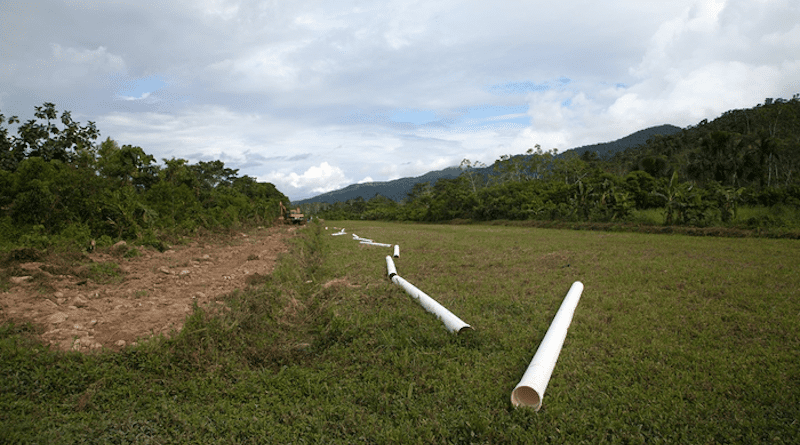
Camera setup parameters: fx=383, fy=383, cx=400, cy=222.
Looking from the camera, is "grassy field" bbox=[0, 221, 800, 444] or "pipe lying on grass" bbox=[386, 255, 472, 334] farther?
"pipe lying on grass" bbox=[386, 255, 472, 334]

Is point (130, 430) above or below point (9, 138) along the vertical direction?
below

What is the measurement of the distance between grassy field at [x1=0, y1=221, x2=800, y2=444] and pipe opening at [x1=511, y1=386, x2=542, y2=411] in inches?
3.5

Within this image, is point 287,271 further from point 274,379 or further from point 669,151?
point 669,151

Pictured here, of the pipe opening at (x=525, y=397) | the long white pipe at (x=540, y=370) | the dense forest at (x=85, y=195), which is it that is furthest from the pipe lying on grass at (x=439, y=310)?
the dense forest at (x=85, y=195)

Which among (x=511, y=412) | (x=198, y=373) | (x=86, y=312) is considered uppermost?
(x=86, y=312)

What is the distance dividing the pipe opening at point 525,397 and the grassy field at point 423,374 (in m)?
0.09

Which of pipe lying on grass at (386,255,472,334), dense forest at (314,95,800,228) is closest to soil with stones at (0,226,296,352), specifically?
pipe lying on grass at (386,255,472,334)

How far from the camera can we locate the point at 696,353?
3.25 meters

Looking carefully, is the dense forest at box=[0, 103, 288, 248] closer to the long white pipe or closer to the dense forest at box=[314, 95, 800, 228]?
the long white pipe

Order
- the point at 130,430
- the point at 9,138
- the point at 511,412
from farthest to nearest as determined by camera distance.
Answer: the point at 9,138
the point at 511,412
the point at 130,430

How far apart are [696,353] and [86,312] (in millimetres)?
5702

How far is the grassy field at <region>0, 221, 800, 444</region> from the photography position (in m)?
2.38

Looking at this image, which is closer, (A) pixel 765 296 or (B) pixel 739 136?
(A) pixel 765 296

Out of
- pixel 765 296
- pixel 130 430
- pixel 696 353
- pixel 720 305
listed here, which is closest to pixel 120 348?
pixel 130 430
